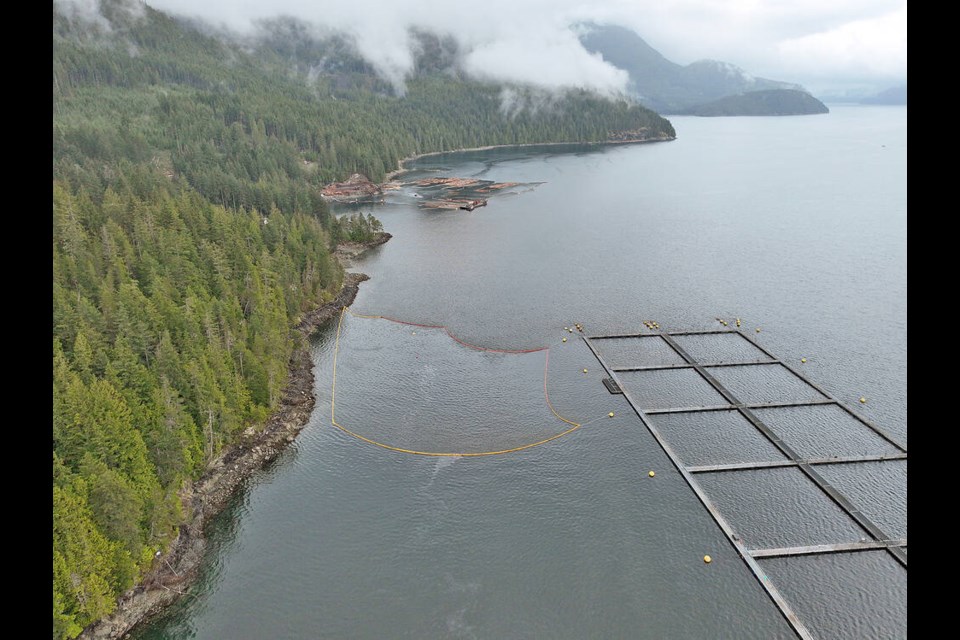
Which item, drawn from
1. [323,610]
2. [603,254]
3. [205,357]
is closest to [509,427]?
[323,610]

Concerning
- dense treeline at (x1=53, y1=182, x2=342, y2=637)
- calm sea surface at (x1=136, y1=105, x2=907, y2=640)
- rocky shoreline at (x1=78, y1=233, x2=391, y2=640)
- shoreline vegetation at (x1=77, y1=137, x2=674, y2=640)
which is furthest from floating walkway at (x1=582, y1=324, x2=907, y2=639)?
dense treeline at (x1=53, y1=182, x2=342, y2=637)

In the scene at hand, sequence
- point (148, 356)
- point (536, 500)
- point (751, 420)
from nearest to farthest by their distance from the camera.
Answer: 1. point (536, 500)
2. point (148, 356)
3. point (751, 420)

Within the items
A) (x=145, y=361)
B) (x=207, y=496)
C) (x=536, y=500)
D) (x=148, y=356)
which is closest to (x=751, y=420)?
(x=536, y=500)

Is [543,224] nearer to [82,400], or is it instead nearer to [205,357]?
[205,357]

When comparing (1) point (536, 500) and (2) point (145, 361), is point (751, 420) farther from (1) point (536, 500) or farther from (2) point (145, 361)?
(2) point (145, 361)

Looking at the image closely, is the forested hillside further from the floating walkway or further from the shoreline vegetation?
the floating walkway
